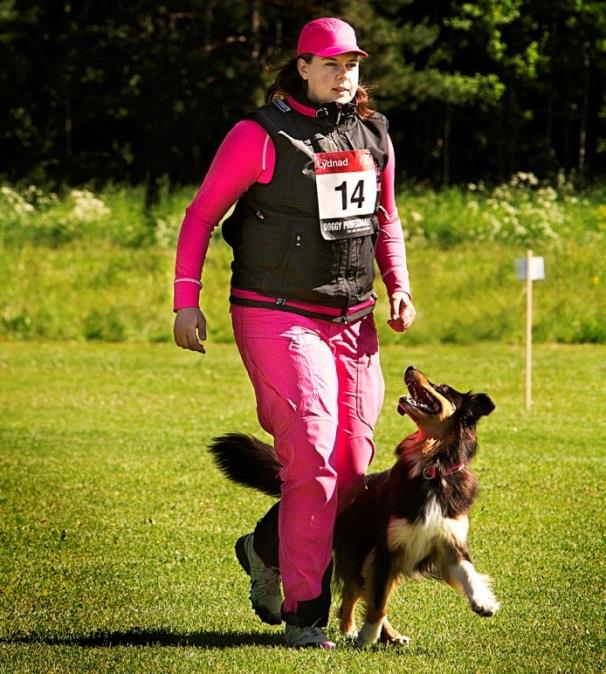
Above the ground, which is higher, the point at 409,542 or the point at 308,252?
the point at 308,252

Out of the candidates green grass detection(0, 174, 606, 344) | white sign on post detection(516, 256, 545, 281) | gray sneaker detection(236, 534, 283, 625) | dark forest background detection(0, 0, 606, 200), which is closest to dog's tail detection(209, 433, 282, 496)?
gray sneaker detection(236, 534, 283, 625)

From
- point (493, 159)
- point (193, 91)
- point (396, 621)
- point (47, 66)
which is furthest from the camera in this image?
point (493, 159)

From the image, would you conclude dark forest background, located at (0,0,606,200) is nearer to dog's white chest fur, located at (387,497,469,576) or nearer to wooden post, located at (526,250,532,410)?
wooden post, located at (526,250,532,410)

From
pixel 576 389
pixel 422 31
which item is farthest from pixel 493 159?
pixel 576 389

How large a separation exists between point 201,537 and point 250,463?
2081mm

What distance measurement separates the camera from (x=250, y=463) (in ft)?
17.4

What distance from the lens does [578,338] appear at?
18.7 m


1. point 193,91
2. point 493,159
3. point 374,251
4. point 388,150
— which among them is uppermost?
point 388,150

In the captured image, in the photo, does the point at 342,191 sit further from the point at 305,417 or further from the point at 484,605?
the point at 484,605

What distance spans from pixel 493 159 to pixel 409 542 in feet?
123

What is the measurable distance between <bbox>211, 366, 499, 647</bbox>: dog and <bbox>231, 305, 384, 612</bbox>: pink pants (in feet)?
0.57

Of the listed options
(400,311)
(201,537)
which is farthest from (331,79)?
(201,537)

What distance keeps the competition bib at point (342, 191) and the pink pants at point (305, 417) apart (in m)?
0.33

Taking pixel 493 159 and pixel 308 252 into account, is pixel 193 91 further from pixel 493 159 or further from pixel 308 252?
pixel 308 252
